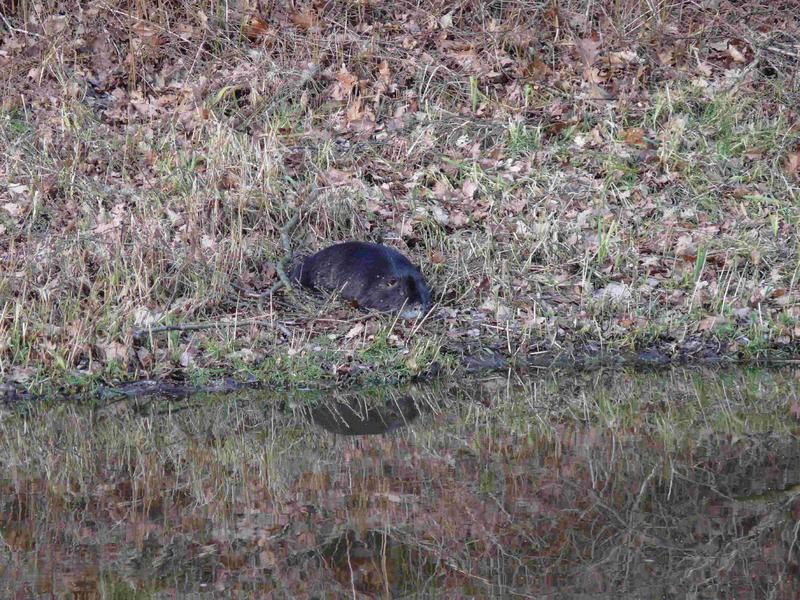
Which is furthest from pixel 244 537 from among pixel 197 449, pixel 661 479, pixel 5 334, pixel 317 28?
pixel 317 28

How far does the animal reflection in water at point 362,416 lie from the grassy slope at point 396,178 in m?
0.46

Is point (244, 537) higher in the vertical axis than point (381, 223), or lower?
higher

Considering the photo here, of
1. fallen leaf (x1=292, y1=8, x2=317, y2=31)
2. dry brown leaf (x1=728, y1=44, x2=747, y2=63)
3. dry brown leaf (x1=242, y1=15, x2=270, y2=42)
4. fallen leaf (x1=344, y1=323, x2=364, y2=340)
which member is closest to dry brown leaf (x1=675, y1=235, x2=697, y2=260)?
fallen leaf (x1=344, y1=323, x2=364, y2=340)

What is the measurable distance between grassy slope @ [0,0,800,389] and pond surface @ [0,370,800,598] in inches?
24.2

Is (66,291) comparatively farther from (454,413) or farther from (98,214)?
(454,413)

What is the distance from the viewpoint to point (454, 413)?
6.82 meters

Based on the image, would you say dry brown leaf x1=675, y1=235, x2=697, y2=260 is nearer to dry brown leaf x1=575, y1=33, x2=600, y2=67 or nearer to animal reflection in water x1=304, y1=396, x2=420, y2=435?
animal reflection in water x1=304, y1=396, x2=420, y2=435

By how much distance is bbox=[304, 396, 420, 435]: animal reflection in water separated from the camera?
258 inches

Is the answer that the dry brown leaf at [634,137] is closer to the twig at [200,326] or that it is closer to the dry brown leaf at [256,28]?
the dry brown leaf at [256,28]

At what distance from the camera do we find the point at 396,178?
995cm

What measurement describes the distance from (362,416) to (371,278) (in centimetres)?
156

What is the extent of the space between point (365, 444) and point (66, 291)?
2830 millimetres

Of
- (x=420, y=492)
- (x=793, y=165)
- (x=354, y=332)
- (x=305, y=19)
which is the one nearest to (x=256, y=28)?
(x=305, y=19)

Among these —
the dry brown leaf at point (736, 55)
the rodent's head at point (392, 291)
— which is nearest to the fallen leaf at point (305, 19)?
the dry brown leaf at point (736, 55)
